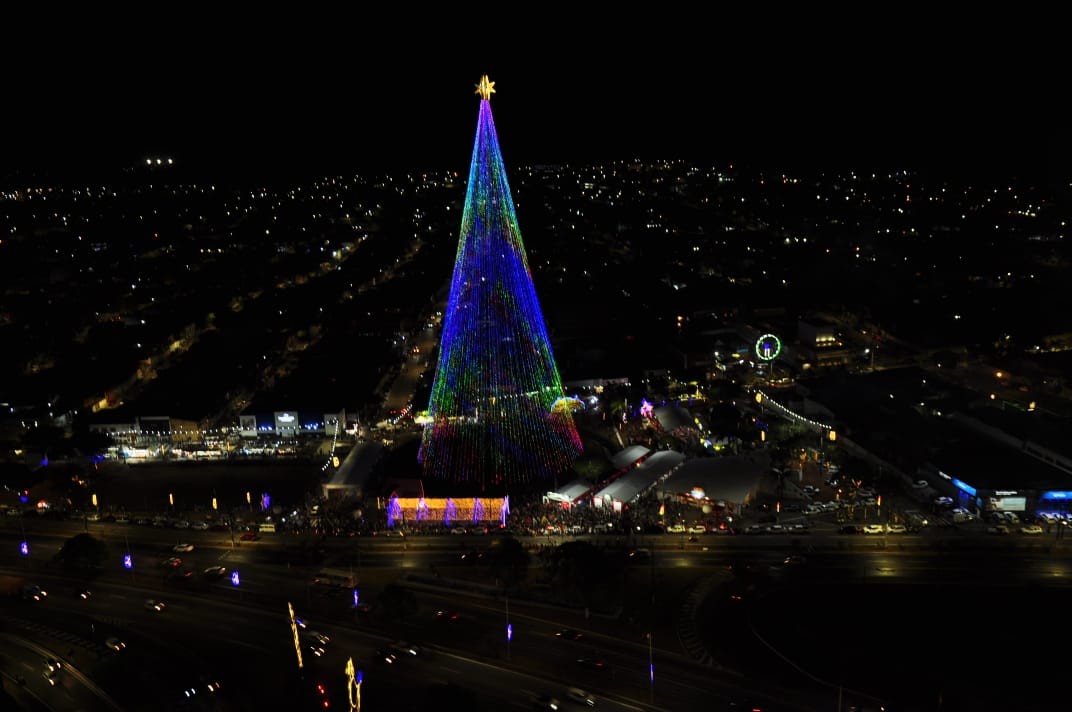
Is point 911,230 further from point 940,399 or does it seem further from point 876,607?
point 876,607

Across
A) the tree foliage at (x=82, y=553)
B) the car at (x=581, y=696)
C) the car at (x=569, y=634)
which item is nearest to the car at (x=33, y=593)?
the tree foliage at (x=82, y=553)

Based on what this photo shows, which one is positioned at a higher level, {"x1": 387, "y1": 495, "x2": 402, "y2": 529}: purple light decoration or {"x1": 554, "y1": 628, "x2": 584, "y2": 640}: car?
{"x1": 387, "y1": 495, "x2": 402, "y2": 529}: purple light decoration

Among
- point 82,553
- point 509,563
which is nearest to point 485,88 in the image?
point 509,563

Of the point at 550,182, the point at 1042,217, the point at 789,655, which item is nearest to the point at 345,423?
the point at 789,655

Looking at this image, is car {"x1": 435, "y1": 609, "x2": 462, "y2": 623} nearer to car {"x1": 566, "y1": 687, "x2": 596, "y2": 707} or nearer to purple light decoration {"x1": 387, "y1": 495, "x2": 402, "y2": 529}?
car {"x1": 566, "y1": 687, "x2": 596, "y2": 707}

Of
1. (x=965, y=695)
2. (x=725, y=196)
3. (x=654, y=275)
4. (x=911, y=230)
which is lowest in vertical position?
Answer: (x=965, y=695)

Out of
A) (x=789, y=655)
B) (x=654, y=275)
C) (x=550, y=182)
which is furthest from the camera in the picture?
(x=550, y=182)

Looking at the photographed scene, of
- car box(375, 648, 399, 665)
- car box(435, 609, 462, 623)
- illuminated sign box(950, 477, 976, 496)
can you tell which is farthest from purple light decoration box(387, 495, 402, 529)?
illuminated sign box(950, 477, 976, 496)

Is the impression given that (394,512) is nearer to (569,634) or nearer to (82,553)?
(569,634)
